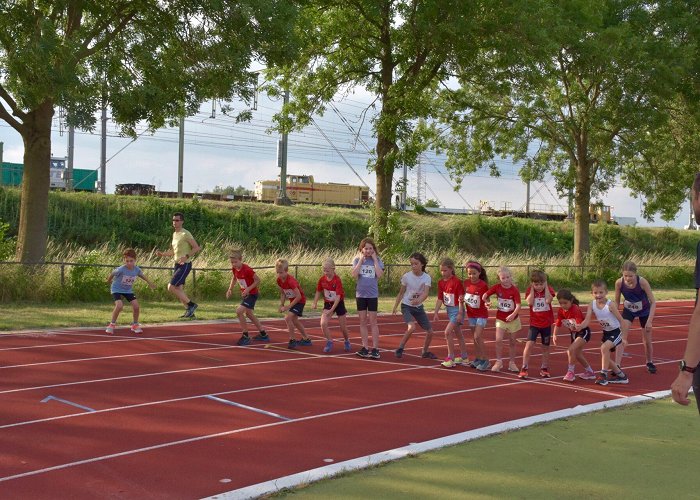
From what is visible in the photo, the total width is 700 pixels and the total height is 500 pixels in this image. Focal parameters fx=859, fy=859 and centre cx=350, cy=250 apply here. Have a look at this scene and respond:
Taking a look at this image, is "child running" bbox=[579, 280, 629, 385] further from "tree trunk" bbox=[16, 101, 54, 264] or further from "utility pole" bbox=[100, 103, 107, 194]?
"utility pole" bbox=[100, 103, 107, 194]

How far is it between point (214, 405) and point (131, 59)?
11980 mm

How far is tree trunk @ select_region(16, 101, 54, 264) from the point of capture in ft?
62.8

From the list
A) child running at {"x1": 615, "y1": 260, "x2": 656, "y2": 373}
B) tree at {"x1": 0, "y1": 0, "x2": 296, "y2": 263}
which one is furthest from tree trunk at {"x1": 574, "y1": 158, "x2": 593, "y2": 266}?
child running at {"x1": 615, "y1": 260, "x2": 656, "y2": 373}

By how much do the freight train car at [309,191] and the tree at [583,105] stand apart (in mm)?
28606

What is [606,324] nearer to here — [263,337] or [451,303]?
[451,303]

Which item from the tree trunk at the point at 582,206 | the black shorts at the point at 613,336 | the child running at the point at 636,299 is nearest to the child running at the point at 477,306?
the black shorts at the point at 613,336

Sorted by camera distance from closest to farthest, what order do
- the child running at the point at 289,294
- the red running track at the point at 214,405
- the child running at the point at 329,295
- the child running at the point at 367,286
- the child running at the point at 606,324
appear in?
1. the red running track at the point at 214,405
2. the child running at the point at 606,324
3. the child running at the point at 367,286
4. the child running at the point at 329,295
5. the child running at the point at 289,294

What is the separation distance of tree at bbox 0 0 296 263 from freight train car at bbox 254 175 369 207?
43.8m

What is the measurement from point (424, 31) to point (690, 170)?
59.0 ft

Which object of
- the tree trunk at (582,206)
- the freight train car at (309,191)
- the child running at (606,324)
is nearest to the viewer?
the child running at (606,324)

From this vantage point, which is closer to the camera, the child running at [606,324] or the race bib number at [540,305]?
the child running at [606,324]

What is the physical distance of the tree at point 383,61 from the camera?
2388cm

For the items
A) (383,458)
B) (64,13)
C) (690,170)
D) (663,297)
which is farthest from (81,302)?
(690,170)

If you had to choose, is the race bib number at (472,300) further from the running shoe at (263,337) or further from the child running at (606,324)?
the running shoe at (263,337)
